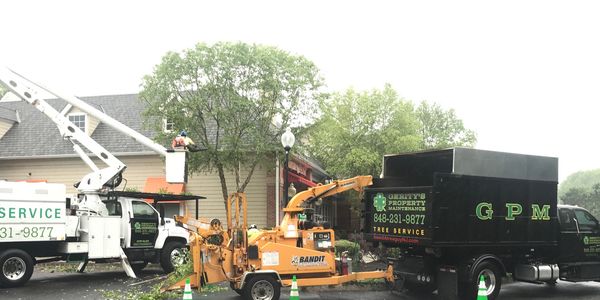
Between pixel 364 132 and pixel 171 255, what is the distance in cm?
1031

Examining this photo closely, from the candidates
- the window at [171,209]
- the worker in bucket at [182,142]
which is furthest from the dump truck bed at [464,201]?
the window at [171,209]

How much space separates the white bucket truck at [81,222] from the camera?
12047 millimetres

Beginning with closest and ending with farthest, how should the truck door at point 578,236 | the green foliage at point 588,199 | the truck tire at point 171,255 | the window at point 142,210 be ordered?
1. the truck door at point 578,236
2. the window at point 142,210
3. the truck tire at point 171,255
4. the green foliage at point 588,199

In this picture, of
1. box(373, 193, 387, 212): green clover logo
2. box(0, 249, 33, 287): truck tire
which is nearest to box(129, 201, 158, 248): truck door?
box(0, 249, 33, 287): truck tire

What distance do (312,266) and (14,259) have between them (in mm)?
7104

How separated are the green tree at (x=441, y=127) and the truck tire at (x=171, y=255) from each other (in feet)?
81.4

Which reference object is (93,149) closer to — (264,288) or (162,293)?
(162,293)

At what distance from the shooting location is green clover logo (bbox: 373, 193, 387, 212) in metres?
11.3

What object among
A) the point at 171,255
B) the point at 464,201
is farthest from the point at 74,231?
the point at 464,201

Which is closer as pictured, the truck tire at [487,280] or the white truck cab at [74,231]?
the truck tire at [487,280]

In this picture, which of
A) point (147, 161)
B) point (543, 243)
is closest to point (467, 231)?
point (543, 243)

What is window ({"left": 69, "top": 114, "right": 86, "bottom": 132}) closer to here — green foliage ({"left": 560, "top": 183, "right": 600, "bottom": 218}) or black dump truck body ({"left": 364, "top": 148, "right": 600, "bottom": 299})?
black dump truck body ({"left": 364, "top": 148, "right": 600, "bottom": 299})

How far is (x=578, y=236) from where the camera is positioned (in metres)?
12.0

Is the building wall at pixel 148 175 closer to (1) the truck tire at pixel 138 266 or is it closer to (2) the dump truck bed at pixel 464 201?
(1) the truck tire at pixel 138 266
